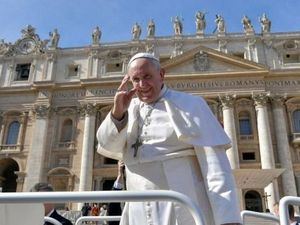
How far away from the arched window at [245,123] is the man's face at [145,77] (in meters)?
23.2

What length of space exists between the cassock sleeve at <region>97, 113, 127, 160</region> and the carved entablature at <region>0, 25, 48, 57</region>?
28.7m

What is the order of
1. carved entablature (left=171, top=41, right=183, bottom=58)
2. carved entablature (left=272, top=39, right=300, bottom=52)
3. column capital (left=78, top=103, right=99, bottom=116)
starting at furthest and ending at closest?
carved entablature (left=171, top=41, right=183, bottom=58), carved entablature (left=272, top=39, right=300, bottom=52), column capital (left=78, top=103, right=99, bottom=116)

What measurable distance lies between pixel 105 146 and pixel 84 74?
26.0 meters

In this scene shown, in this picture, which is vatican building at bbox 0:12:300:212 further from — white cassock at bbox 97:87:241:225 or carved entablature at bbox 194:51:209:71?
white cassock at bbox 97:87:241:225

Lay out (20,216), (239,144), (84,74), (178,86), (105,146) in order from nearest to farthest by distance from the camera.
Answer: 1. (20,216)
2. (105,146)
3. (239,144)
4. (178,86)
5. (84,74)

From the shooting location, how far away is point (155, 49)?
28062 mm

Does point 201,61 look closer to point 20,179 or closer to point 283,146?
point 283,146

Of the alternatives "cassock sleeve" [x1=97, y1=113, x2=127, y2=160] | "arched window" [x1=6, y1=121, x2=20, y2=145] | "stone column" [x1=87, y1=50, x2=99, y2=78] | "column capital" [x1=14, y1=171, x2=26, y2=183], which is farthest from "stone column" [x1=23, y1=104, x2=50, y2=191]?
"cassock sleeve" [x1=97, y1=113, x2=127, y2=160]

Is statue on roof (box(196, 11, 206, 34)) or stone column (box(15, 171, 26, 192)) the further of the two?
statue on roof (box(196, 11, 206, 34))

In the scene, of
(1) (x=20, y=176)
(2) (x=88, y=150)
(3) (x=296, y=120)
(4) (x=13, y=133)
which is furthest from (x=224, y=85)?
(4) (x=13, y=133)

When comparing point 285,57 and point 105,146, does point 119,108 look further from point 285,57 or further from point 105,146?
point 285,57

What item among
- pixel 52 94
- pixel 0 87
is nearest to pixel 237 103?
pixel 52 94

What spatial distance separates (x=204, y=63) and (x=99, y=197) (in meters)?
25.0

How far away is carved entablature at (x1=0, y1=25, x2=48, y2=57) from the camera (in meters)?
29.9
